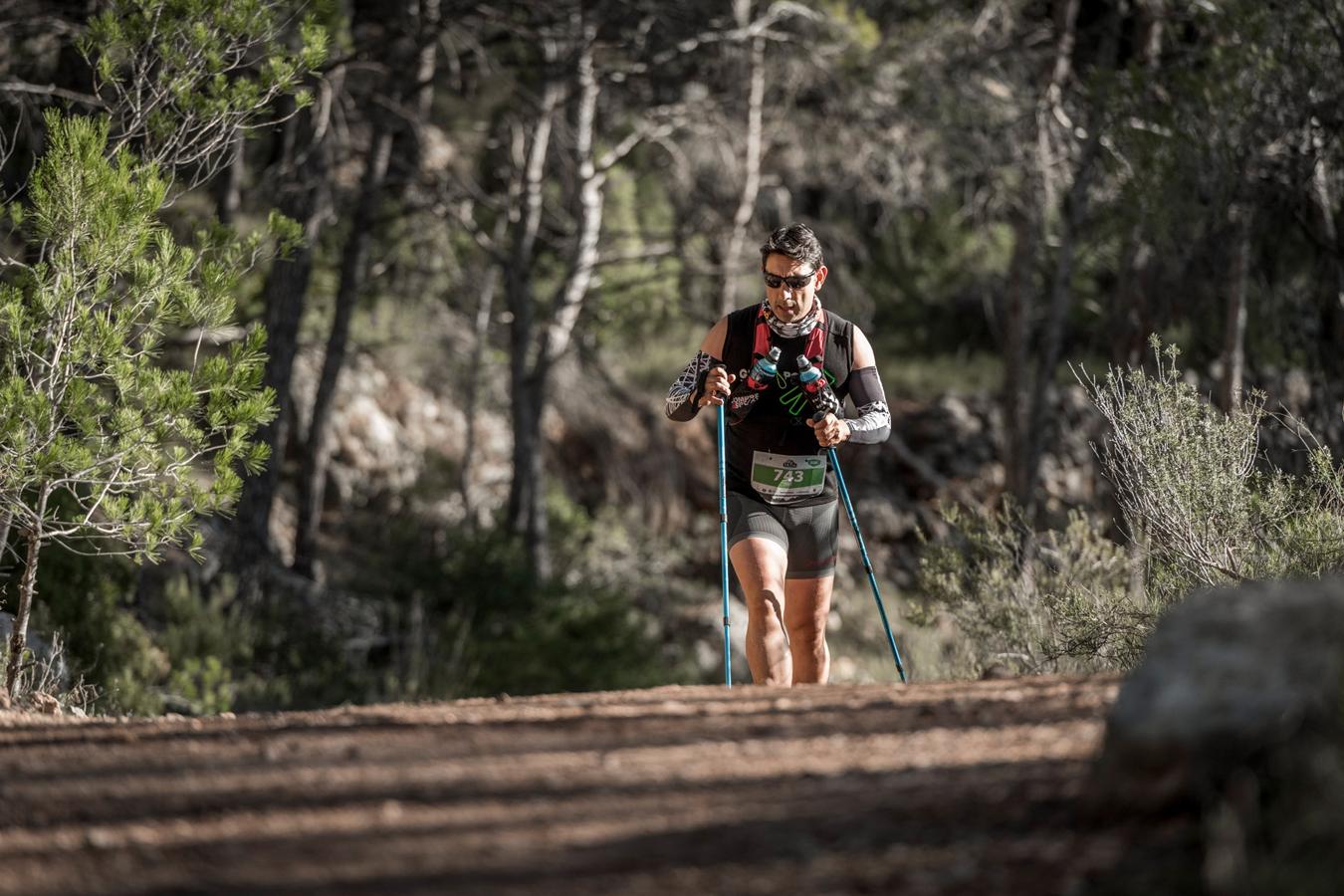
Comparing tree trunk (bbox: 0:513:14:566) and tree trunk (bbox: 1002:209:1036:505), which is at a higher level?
tree trunk (bbox: 1002:209:1036:505)

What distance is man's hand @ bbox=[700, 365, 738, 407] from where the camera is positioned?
616 centimetres

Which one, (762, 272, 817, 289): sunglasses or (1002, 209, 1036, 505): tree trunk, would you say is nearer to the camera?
(762, 272, 817, 289): sunglasses

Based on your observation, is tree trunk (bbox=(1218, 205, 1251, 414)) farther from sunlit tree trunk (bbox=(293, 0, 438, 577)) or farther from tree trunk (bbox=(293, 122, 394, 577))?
tree trunk (bbox=(293, 122, 394, 577))

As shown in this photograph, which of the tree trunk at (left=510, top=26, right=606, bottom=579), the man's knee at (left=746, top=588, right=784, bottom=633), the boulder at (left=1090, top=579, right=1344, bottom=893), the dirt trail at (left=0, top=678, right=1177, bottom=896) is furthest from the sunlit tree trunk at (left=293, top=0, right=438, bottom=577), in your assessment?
the boulder at (left=1090, top=579, right=1344, bottom=893)

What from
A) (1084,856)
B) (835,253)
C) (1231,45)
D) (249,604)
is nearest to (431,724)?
(1084,856)

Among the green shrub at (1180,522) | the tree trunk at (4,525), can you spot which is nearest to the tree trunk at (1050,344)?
the green shrub at (1180,522)

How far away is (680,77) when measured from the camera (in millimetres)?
17078

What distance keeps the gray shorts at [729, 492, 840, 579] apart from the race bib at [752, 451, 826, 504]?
0.17 feet

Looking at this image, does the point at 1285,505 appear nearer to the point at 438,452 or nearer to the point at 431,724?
the point at 431,724

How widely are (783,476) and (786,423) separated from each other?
0.23m

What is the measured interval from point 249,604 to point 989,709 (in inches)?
393

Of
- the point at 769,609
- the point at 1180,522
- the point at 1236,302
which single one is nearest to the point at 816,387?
the point at 769,609

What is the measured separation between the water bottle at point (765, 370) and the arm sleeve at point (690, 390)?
0.71ft

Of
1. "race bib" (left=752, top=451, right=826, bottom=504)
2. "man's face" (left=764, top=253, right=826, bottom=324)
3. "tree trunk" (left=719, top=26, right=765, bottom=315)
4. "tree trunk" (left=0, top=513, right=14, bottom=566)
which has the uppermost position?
"tree trunk" (left=719, top=26, right=765, bottom=315)
